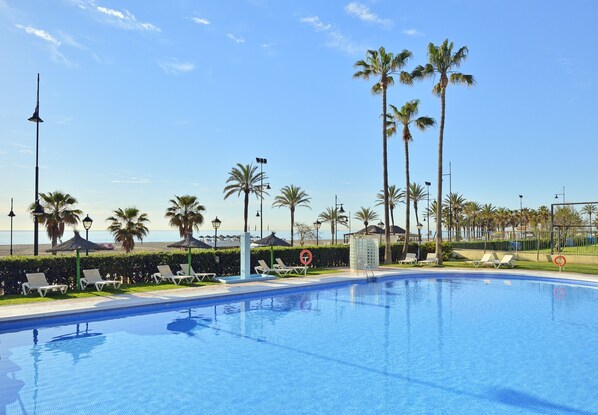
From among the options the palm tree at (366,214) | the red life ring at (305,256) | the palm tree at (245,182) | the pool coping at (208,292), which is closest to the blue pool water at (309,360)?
the pool coping at (208,292)

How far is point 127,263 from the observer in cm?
1662

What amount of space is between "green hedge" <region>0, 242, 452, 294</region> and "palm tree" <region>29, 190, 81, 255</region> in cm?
1537

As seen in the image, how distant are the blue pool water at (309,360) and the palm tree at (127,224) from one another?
20.5 meters

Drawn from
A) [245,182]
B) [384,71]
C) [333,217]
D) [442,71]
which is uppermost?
[384,71]

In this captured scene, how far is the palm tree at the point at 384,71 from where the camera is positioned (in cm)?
2633

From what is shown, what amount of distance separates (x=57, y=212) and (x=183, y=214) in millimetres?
9386

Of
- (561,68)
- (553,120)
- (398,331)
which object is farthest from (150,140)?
(553,120)

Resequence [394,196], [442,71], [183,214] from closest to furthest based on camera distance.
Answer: [442,71]
[183,214]
[394,196]

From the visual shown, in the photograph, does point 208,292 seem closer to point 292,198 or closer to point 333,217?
point 292,198

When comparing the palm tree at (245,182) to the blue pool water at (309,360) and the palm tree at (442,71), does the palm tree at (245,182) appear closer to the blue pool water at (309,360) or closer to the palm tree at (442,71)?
the palm tree at (442,71)

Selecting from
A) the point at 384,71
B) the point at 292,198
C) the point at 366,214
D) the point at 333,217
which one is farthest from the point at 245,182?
the point at 366,214

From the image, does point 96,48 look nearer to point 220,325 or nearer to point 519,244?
point 220,325

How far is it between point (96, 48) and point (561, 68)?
21.9 meters

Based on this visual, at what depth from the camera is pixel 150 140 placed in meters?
24.7
